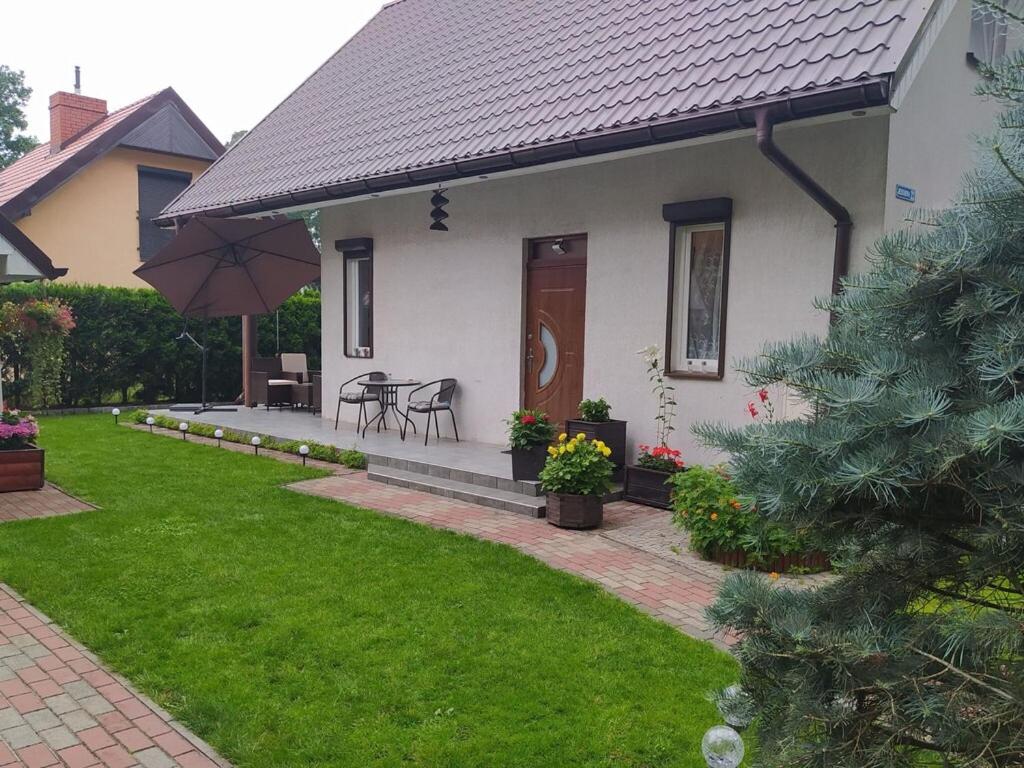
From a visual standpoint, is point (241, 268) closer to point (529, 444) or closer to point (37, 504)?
point (37, 504)

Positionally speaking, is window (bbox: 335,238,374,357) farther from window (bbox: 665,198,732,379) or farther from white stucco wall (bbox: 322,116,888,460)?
window (bbox: 665,198,732,379)

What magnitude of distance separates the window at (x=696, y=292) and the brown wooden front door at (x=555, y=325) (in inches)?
47.8

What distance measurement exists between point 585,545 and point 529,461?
150 cm

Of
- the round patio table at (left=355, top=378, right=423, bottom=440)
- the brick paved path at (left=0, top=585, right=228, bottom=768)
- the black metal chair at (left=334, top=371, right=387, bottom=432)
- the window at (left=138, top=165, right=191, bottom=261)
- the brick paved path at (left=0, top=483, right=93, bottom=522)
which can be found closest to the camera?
the brick paved path at (left=0, top=585, right=228, bottom=768)

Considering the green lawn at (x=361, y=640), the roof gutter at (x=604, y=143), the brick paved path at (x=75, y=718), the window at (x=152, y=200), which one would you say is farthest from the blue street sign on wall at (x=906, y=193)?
the window at (x=152, y=200)

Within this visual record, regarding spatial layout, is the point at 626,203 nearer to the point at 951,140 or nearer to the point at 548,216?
the point at 548,216

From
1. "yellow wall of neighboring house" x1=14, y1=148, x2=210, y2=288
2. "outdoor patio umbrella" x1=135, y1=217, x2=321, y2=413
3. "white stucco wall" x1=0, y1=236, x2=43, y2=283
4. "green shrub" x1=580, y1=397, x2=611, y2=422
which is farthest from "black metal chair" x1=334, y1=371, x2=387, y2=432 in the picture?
"yellow wall of neighboring house" x1=14, y1=148, x2=210, y2=288

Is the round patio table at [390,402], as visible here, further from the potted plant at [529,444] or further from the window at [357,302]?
the potted plant at [529,444]

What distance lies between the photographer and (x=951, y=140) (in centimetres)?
692

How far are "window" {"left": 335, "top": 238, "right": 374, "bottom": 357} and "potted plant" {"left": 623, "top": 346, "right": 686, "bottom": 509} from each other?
515cm

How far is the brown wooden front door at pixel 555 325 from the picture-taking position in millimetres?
8586

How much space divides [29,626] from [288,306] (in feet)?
42.3

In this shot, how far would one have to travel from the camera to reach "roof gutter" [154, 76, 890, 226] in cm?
546

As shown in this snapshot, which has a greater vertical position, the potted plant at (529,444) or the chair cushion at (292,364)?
the chair cushion at (292,364)
